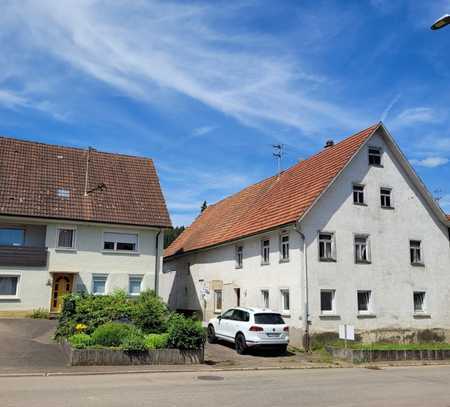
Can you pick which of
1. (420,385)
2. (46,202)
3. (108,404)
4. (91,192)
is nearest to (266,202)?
(91,192)

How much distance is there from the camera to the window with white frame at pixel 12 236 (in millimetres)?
27547

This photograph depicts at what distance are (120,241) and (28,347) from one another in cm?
1277

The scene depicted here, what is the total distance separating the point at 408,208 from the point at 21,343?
1917 centimetres

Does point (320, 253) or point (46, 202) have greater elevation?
point (46, 202)

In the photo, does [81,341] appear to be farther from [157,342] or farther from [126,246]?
[126,246]

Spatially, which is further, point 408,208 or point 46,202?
point 46,202

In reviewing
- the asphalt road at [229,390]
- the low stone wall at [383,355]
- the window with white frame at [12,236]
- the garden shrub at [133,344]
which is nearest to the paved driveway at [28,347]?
the asphalt road at [229,390]

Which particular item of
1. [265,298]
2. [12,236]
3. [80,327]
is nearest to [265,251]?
[265,298]

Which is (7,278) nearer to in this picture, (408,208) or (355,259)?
(355,259)

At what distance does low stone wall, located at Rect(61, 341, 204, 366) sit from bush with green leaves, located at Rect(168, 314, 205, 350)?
20cm

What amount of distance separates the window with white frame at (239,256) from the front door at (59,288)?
9409 millimetres

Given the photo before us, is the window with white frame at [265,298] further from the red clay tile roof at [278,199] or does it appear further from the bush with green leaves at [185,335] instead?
the bush with green leaves at [185,335]

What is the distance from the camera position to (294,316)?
22.5m

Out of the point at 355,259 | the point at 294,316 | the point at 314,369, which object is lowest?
the point at 314,369
